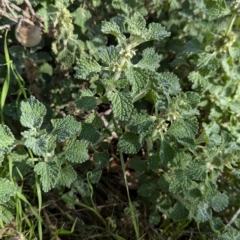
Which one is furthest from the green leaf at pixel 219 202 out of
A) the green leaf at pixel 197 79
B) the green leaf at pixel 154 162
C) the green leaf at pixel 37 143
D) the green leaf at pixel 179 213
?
the green leaf at pixel 37 143

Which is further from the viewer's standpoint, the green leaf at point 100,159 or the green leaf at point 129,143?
the green leaf at point 100,159

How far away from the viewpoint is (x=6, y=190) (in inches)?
71.1

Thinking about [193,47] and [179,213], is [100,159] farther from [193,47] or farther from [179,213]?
[193,47]

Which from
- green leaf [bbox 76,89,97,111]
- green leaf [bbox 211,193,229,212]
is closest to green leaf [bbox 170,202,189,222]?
green leaf [bbox 211,193,229,212]

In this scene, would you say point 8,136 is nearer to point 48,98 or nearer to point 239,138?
point 48,98

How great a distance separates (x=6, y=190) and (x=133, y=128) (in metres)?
0.56

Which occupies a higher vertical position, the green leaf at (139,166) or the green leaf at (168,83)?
the green leaf at (168,83)

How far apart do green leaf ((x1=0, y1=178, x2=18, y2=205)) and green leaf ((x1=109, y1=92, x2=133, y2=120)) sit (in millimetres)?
481

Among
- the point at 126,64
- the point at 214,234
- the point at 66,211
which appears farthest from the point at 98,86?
the point at 214,234

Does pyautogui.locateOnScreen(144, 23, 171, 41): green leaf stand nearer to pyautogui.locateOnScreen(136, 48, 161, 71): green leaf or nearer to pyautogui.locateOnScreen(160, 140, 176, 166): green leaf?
Result: pyautogui.locateOnScreen(136, 48, 161, 71): green leaf

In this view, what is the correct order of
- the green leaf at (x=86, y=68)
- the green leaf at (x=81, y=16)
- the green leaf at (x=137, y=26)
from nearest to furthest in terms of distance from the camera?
1. the green leaf at (x=137, y=26)
2. the green leaf at (x=86, y=68)
3. the green leaf at (x=81, y=16)

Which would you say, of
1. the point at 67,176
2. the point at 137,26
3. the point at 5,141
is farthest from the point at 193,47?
the point at 5,141

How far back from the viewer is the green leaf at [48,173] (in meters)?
1.80

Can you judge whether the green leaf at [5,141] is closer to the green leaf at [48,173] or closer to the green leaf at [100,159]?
the green leaf at [48,173]
